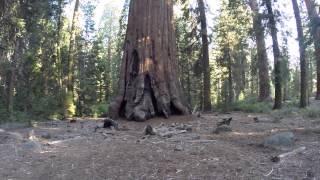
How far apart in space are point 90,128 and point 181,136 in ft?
11.0

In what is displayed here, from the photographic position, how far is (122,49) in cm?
2320

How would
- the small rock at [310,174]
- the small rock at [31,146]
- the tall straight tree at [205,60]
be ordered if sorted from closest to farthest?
the small rock at [310,174]
the small rock at [31,146]
the tall straight tree at [205,60]

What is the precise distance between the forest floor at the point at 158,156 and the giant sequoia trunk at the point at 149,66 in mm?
3069

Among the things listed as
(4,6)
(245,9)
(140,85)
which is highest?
(245,9)

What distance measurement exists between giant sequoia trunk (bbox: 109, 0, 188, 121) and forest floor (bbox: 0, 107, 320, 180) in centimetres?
307

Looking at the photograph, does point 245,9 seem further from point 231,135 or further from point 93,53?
point 93,53

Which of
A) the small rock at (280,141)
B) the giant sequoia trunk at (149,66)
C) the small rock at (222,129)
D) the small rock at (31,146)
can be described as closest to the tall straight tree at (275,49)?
the giant sequoia trunk at (149,66)

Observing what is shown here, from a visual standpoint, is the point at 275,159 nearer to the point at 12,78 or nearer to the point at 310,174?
the point at 310,174

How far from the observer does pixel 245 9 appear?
24328 millimetres

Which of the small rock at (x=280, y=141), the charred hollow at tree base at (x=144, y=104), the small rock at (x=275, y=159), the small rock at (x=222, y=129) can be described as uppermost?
the charred hollow at tree base at (x=144, y=104)

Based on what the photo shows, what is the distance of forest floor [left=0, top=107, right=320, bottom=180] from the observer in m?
6.11

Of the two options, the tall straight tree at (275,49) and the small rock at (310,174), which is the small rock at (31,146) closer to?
the small rock at (310,174)

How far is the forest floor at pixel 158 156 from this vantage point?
611 cm

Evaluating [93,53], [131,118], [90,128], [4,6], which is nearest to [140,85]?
[131,118]
